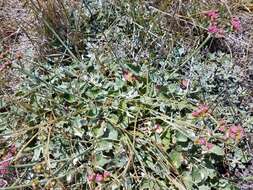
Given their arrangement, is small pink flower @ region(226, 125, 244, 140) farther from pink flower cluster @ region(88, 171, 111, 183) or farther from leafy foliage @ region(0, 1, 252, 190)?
pink flower cluster @ region(88, 171, 111, 183)

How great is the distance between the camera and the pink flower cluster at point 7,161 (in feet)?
5.98

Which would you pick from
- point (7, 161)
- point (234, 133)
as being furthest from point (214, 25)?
point (7, 161)

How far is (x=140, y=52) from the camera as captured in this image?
2.36 meters

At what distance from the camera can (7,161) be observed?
6.24ft

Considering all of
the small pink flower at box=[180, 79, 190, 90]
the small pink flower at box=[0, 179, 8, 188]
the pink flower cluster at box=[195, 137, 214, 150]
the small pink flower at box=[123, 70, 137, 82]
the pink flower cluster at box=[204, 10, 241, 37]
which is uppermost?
the pink flower cluster at box=[204, 10, 241, 37]

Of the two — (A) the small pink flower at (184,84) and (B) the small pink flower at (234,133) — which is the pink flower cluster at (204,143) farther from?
(A) the small pink flower at (184,84)

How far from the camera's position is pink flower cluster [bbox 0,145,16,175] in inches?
71.7

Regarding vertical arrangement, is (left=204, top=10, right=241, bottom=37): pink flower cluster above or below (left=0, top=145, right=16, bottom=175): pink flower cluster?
above

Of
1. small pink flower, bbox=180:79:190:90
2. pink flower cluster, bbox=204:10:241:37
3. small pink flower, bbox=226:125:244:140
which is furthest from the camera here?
small pink flower, bbox=180:79:190:90

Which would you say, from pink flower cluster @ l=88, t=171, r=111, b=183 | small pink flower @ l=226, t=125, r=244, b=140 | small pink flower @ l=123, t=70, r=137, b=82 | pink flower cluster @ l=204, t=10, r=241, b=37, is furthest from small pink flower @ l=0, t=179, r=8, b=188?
pink flower cluster @ l=204, t=10, r=241, b=37

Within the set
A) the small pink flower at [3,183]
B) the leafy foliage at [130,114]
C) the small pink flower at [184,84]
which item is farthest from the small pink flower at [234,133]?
the small pink flower at [3,183]

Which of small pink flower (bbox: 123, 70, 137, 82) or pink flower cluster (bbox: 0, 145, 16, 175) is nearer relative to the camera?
pink flower cluster (bbox: 0, 145, 16, 175)

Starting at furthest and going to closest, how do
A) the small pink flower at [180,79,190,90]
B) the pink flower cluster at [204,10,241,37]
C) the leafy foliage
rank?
the small pink flower at [180,79,190,90] → the pink flower cluster at [204,10,241,37] → the leafy foliage


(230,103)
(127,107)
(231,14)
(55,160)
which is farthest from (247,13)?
(55,160)
